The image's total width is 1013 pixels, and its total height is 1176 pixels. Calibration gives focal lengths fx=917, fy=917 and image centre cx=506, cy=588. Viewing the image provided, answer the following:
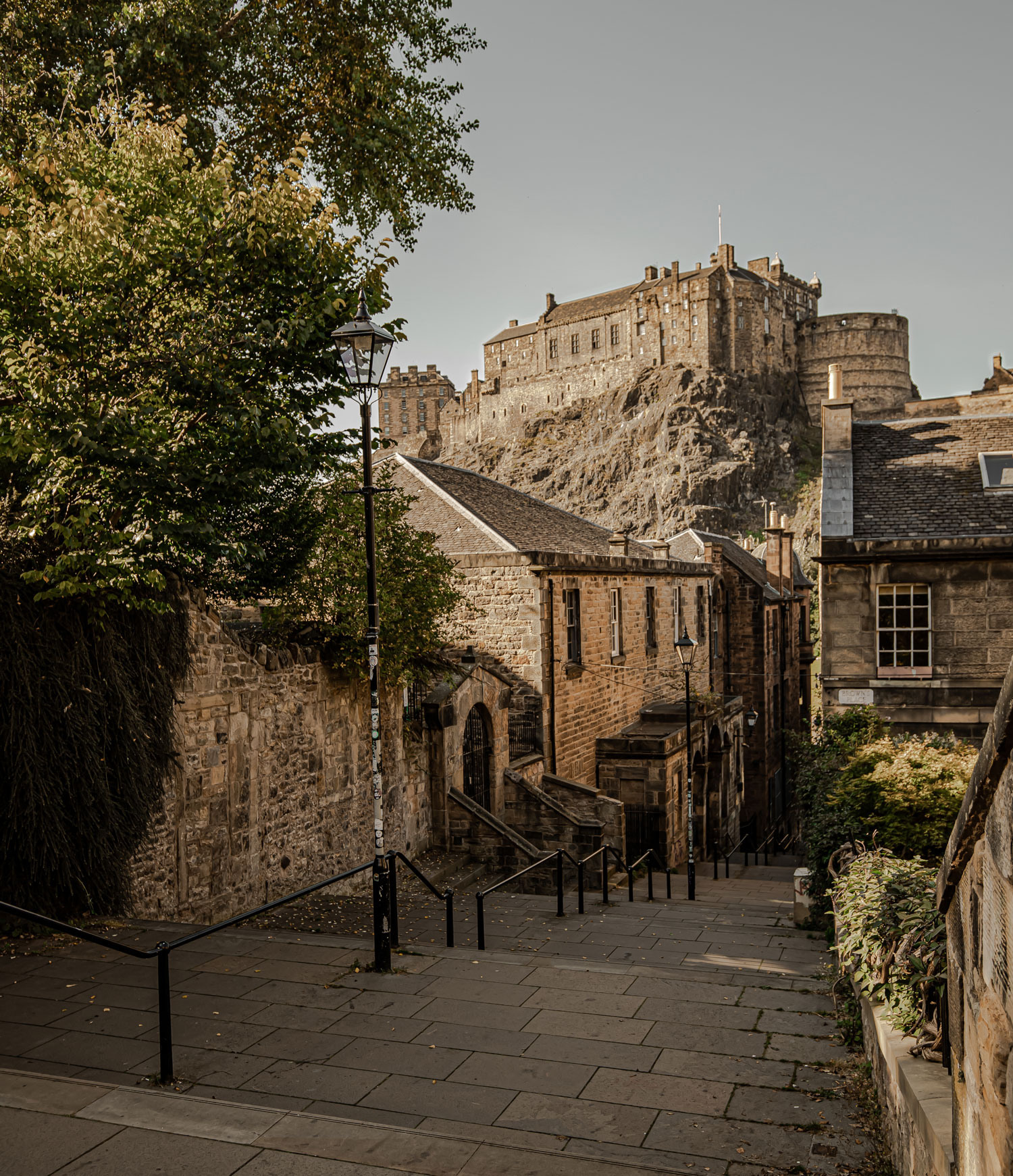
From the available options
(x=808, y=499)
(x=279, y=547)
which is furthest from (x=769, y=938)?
(x=808, y=499)

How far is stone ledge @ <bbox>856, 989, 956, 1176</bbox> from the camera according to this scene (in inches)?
149

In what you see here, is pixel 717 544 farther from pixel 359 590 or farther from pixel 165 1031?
pixel 165 1031

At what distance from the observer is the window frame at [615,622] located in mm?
23344

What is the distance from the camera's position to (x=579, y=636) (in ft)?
69.9

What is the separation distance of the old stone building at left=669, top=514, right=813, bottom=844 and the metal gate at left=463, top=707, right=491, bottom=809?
55.3ft

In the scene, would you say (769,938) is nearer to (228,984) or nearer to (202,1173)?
(228,984)

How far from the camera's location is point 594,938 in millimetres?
10891

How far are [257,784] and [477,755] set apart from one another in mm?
6885

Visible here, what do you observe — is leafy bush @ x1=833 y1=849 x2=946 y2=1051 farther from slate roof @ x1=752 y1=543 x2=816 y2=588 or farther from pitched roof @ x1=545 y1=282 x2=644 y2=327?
pitched roof @ x1=545 y1=282 x2=644 y2=327

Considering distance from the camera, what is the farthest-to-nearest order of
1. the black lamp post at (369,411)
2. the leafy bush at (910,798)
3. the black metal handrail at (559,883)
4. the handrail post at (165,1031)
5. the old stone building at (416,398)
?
the old stone building at (416,398) < the leafy bush at (910,798) < the black metal handrail at (559,883) < the black lamp post at (369,411) < the handrail post at (165,1031)

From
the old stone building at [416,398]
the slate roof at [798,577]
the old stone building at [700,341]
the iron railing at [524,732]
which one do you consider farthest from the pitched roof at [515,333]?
the iron railing at [524,732]

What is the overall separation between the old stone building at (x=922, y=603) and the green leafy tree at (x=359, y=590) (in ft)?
25.4

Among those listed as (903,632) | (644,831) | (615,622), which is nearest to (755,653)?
(615,622)

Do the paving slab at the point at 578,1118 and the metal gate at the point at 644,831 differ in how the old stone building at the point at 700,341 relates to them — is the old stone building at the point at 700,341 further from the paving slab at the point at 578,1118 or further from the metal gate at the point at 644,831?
the paving slab at the point at 578,1118
